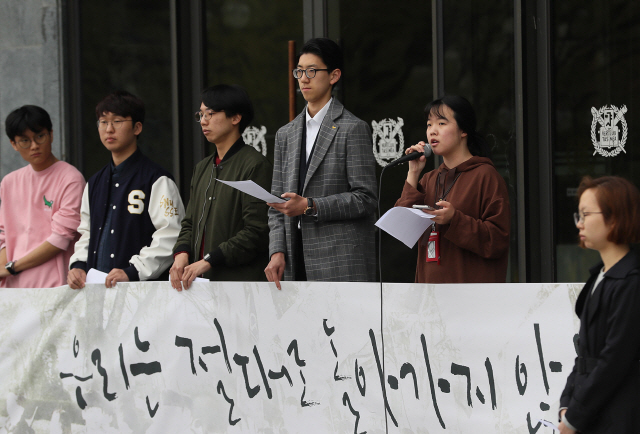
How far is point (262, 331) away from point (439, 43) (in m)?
2.40

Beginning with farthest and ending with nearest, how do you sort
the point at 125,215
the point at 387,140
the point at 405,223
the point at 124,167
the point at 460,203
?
the point at 387,140 → the point at 124,167 → the point at 125,215 → the point at 460,203 → the point at 405,223

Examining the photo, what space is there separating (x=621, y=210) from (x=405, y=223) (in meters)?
0.90

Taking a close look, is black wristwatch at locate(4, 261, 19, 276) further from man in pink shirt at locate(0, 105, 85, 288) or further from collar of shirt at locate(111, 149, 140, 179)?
collar of shirt at locate(111, 149, 140, 179)

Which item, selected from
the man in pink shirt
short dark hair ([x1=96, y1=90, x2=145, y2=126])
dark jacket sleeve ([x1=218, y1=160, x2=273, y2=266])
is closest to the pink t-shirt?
the man in pink shirt

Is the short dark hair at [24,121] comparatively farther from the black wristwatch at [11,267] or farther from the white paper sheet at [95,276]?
the white paper sheet at [95,276]

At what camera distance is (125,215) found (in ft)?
14.5

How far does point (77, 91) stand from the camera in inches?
249

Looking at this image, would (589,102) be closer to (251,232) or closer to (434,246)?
(434,246)

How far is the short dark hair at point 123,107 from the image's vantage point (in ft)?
15.2

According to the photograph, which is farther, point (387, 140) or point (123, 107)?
point (387, 140)

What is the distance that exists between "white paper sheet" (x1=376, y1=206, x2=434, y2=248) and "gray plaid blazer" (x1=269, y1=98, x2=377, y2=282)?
0.57 meters

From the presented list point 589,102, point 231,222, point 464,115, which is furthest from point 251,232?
point 589,102

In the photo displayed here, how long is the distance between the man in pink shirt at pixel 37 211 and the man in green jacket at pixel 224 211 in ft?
3.03

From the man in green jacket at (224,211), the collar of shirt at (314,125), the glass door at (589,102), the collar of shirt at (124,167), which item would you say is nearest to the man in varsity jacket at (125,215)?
the collar of shirt at (124,167)
